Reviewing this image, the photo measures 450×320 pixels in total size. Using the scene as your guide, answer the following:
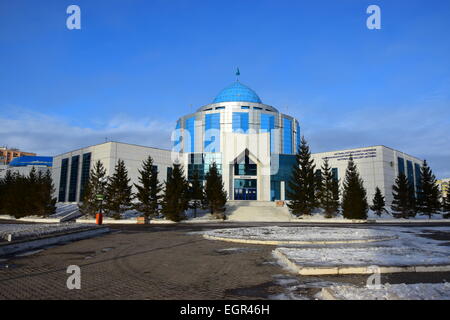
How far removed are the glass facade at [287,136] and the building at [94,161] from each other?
27.2m

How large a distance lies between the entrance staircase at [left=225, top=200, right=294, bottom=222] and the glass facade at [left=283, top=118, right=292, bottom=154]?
90.8 ft

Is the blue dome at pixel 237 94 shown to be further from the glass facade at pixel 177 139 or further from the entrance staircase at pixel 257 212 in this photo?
the entrance staircase at pixel 257 212

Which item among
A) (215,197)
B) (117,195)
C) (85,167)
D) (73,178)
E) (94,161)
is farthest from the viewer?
(73,178)

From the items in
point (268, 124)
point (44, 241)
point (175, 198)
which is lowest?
point (44, 241)

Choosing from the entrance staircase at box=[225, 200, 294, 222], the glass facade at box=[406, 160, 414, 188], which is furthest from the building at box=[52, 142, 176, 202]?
the glass facade at box=[406, 160, 414, 188]

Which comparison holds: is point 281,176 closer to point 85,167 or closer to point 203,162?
point 203,162

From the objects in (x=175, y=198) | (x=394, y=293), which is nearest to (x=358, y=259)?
(x=394, y=293)

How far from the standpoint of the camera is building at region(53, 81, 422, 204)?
5609 centimetres

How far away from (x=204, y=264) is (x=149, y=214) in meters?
26.8

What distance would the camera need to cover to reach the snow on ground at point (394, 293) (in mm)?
4898

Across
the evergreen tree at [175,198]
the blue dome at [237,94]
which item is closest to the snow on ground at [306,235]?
the evergreen tree at [175,198]

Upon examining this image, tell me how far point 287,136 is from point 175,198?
4637 centimetres

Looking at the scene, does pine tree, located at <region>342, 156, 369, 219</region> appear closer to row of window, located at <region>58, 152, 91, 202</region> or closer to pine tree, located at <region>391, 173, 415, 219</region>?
pine tree, located at <region>391, 173, 415, 219</region>

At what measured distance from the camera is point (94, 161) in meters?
63.3
